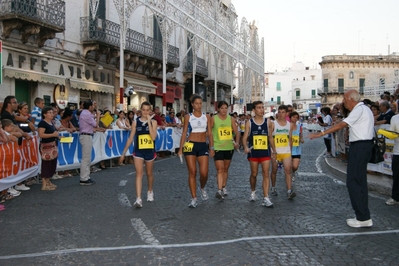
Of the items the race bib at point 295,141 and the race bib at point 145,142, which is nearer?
the race bib at point 145,142

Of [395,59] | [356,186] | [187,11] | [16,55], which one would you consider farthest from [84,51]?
[395,59]

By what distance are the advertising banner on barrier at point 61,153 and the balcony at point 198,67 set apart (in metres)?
16.4

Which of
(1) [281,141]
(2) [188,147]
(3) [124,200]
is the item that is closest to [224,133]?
(2) [188,147]

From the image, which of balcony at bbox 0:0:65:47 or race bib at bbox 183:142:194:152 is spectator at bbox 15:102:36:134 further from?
balcony at bbox 0:0:65:47

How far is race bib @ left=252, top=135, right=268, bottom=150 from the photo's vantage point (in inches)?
303

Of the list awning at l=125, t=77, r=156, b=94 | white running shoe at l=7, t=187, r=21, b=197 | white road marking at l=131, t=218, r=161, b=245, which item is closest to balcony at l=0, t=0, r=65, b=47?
awning at l=125, t=77, r=156, b=94

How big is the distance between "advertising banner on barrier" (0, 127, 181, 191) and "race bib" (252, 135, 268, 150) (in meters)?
4.67

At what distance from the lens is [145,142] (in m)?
7.78

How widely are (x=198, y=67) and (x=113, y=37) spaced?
509 inches

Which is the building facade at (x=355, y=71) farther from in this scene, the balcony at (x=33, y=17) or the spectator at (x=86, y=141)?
the spectator at (x=86, y=141)

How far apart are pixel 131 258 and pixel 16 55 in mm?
14748

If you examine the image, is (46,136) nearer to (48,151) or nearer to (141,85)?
(48,151)

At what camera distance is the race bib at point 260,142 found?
7691mm

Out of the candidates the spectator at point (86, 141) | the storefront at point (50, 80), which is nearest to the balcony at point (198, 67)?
the storefront at point (50, 80)
